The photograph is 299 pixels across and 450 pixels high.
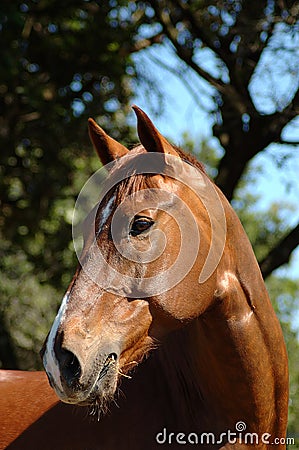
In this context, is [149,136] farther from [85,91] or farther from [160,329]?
[85,91]

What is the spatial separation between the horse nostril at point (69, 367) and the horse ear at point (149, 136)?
37.3 inches

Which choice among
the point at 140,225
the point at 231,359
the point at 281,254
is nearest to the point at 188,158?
the point at 140,225

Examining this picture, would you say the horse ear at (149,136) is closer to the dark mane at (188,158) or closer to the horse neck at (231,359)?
the dark mane at (188,158)

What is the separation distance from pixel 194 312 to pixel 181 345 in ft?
1.60

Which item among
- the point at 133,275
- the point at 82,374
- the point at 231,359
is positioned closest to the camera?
the point at 82,374

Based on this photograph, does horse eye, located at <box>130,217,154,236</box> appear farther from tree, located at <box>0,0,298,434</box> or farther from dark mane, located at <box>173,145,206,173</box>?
tree, located at <box>0,0,298,434</box>

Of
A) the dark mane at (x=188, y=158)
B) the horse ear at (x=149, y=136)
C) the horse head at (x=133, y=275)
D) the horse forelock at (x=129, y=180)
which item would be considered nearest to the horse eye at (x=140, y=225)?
the horse head at (x=133, y=275)

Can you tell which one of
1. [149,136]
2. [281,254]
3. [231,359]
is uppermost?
[149,136]

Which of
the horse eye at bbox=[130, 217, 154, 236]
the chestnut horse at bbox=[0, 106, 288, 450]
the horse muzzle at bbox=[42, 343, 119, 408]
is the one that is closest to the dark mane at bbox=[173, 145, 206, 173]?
the chestnut horse at bbox=[0, 106, 288, 450]

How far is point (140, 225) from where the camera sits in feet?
8.71

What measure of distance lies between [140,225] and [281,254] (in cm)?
445

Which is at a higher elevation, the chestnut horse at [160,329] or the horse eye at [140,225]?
the horse eye at [140,225]

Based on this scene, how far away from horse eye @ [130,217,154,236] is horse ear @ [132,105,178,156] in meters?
0.33

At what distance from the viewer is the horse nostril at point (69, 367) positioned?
235 centimetres
